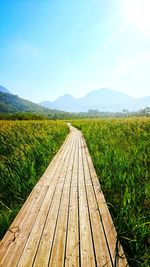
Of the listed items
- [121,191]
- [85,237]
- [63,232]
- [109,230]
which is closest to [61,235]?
[63,232]

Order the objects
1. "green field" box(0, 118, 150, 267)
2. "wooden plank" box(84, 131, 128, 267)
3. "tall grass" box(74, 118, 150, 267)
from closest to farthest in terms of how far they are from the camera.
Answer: "wooden plank" box(84, 131, 128, 267), "tall grass" box(74, 118, 150, 267), "green field" box(0, 118, 150, 267)

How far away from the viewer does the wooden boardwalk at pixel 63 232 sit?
2.46m

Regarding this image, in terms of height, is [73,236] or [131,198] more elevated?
[131,198]

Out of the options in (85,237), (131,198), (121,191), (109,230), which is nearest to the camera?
(85,237)

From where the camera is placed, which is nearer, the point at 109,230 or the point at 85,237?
the point at 85,237

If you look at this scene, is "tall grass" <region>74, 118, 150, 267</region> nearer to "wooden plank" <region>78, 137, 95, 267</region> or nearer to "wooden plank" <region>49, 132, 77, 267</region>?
"wooden plank" <region>78, 137, 95, 267</region>

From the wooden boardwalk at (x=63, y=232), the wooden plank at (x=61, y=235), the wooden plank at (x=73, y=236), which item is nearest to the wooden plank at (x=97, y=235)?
the wooden boardwalk at (x=63, y=232)

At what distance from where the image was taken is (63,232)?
9.95 feet

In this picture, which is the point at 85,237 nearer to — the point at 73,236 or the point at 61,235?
the point at 73,236

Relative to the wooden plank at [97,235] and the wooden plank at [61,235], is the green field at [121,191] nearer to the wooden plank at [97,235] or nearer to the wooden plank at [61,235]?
the wooden plank at [97,235]

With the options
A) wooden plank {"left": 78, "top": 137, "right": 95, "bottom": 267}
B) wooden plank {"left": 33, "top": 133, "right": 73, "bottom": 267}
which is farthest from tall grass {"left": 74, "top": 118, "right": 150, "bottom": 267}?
wooden plank {"left": 33, "top": 133, "right": 73, "bottom": 267}

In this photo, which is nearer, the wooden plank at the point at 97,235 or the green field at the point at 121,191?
the wooden plank at the point at 97,235

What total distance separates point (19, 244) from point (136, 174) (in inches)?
110

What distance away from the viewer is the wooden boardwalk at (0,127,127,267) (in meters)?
2.46
